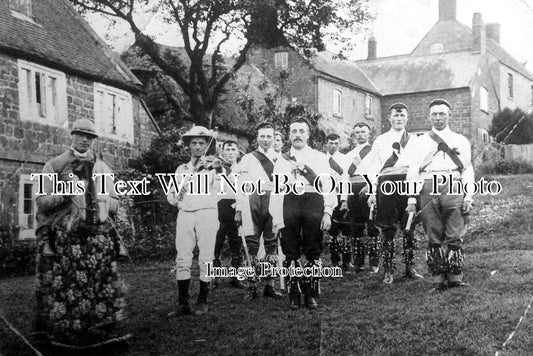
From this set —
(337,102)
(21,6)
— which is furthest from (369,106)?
(21,6)

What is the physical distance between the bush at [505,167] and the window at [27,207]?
429 cm

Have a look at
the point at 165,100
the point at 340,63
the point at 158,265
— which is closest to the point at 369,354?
the point at 158,265

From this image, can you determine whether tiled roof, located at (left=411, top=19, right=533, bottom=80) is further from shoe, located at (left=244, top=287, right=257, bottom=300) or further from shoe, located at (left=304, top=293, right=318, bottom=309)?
shoe, located at (left=244, top=287, right=257, bottom=300)

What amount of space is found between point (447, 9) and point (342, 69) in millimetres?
2791

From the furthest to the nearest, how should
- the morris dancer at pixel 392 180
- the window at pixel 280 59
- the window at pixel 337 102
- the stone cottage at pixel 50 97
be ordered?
the window at pixel 280 59, the window at pixel 337 102, the morris dancer at pixel 392 180, the stone cottage at pixel 50 97

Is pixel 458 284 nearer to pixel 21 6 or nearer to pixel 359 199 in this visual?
pixel 359 199

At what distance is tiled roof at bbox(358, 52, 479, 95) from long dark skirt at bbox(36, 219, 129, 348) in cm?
407

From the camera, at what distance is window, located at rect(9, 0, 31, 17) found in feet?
16.4

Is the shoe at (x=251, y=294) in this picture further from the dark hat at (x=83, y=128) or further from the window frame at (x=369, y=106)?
the window frame at (x=369, y=106)

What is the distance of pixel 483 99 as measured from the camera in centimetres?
671

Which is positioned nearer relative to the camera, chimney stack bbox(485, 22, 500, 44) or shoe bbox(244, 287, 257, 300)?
chimney stack bbox(485, 22, 500, 44)

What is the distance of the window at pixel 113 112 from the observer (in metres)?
5.44

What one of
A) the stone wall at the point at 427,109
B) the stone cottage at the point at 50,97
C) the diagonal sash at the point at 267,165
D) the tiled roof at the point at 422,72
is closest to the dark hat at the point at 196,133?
the stone cottage at the point at 50,97

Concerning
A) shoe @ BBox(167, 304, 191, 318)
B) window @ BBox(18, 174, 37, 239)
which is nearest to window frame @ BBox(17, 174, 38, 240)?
window @ BBox(18, 174, 37, 239)
